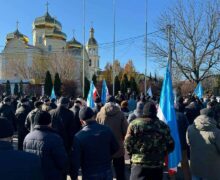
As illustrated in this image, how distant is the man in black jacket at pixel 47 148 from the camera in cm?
457

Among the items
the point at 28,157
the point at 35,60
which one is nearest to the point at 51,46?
the point at 35,60

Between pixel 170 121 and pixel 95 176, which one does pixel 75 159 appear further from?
pixel 170 121

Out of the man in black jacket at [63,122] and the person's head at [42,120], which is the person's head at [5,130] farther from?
the man in black jacket at [63,122]

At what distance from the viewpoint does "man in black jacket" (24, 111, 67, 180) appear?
4.57 m

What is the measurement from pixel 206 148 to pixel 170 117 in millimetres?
1131

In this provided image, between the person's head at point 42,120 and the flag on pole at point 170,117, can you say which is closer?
the person's head at point 42,120

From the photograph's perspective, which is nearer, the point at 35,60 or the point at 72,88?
the point at 72,88

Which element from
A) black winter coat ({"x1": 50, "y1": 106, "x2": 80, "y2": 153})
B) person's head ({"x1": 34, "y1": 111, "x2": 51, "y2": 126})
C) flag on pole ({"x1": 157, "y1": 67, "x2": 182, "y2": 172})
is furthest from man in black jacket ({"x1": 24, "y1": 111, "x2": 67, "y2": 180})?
black winter coat ({"x1": 50, "y1": 106, "x2": 80, "y2": 153})

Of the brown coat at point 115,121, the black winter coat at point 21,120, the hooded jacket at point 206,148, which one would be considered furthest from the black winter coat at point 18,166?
the black winter coat at point 21,120

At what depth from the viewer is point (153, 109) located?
15.5 ft

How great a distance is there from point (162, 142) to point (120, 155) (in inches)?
87.0

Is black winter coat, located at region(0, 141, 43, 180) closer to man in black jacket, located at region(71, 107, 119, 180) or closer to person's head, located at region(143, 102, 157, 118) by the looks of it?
man in black jacket, located at region(71, 107, 119, 180)

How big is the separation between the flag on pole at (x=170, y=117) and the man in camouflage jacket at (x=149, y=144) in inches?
55.4

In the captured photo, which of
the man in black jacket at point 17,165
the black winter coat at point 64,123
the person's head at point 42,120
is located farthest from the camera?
the black winter coat at point 64,123
